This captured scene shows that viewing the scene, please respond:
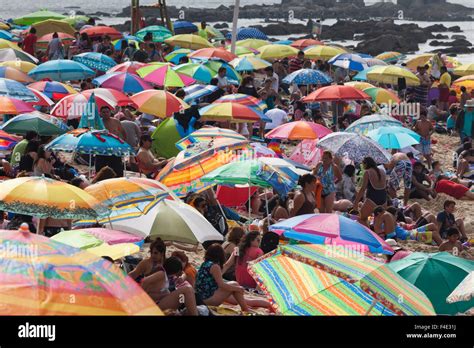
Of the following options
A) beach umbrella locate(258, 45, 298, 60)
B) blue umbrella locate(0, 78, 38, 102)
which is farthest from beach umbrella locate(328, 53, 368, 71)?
blue umbrella locate(0, 78, 38, 102)

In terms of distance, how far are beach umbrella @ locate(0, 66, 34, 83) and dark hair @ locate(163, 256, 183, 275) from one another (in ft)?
30.9

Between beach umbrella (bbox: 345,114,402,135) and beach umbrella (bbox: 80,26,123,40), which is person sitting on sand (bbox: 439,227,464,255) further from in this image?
beach umbrella (bbox: 80,26,123,40)

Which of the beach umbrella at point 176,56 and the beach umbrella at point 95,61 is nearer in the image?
the beach umbrella at point 95,61

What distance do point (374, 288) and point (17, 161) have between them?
6.56m

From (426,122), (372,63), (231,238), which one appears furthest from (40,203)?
(372,63)

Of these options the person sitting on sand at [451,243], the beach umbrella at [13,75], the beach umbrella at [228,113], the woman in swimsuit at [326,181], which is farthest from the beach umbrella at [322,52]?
the person sitting on sand at [451,243]

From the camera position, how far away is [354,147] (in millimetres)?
13656

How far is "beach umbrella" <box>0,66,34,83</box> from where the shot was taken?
16.9m

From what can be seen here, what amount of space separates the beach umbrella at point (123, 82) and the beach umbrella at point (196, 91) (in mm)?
728

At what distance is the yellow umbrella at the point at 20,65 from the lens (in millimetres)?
18062

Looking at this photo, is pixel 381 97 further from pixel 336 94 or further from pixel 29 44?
pixel 29 44

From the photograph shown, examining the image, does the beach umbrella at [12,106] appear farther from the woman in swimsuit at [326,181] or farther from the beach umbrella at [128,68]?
the woman in swimsuit at [326,181]

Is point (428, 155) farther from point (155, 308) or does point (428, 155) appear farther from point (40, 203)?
point (155, 308)

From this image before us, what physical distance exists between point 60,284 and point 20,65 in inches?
518
